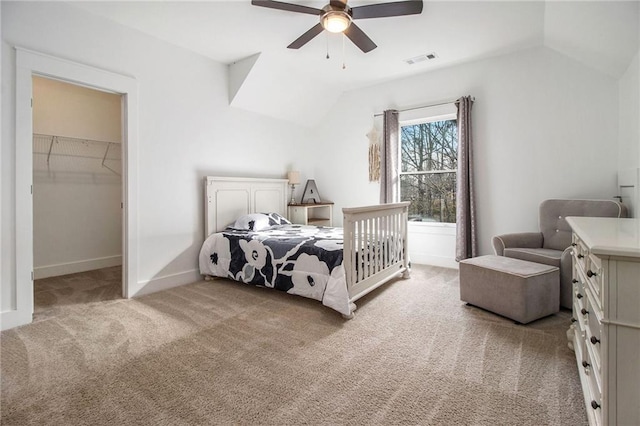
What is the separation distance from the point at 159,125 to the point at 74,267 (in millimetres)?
2338

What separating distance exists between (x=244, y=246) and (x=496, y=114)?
3.43m

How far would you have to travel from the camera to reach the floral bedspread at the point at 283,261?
2635 mm

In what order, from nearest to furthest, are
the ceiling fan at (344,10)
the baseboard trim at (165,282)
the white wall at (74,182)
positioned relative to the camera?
the ceiling fan at (344,10) → the baseboard trim at (165,282) → the white wall at (74,182)

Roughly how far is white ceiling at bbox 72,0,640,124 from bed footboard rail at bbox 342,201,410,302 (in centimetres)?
181

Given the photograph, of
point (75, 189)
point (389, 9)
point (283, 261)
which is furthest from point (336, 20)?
point (75, 189)

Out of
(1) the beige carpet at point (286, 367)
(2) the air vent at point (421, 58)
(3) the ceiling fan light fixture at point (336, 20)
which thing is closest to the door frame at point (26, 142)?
(1) the beige carpet at point (286, 367)

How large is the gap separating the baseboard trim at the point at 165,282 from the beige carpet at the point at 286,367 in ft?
1.31

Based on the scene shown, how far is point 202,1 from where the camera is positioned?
2666 millimetres

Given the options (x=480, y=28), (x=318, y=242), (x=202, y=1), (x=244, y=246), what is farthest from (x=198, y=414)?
(x=480, y=28)

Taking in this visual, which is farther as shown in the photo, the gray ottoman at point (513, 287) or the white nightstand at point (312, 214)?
the white nightstand at point (312, 214)

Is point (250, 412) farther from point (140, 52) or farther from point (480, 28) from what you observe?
point (480, 28)

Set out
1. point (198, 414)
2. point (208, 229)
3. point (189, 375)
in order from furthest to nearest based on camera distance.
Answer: point (208, 229) → point (189, 375) → point (198, 414)

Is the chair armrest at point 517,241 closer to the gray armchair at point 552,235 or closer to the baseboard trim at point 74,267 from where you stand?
the gray armchair at point 552,235

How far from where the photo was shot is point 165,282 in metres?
3.42
